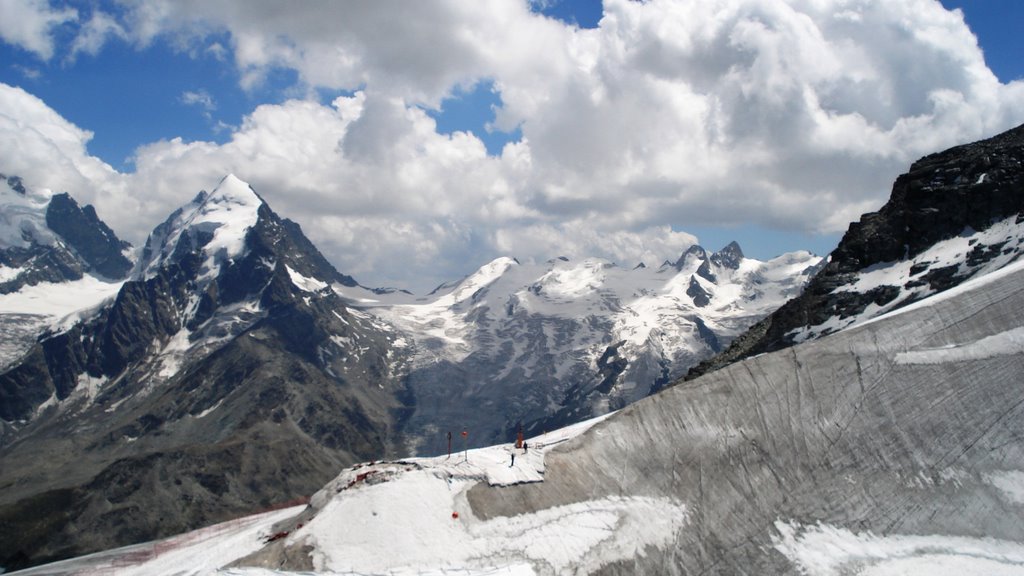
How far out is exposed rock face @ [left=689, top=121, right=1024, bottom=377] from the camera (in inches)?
3184

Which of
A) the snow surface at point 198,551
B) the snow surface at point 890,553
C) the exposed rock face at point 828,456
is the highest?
the snow surface at point 198,551

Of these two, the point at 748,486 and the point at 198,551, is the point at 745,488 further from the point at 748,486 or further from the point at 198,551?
the point at 198,551

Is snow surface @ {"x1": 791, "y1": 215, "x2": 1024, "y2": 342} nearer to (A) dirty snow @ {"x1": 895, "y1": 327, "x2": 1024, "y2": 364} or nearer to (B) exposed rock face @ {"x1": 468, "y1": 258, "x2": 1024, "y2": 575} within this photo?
(A) dirty snow @ {"x1": 895, "y1": 327, "x2": 1024, "y2": 364}

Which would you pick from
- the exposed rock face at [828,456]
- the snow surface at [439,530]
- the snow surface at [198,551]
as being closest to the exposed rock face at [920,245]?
the exposed rock face at [828,456]

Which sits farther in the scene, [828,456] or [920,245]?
[920,245]

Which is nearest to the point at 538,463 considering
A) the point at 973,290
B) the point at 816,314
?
the point at 973,290

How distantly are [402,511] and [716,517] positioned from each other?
12519 mm

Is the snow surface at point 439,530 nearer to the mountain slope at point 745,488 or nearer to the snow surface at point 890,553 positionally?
the mountain slope at point 745,488

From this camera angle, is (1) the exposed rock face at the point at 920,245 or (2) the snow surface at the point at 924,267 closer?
(2) the snow surface at the point at 924,267

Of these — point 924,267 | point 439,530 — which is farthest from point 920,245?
point 439,530

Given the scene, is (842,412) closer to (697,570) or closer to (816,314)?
(697,570)

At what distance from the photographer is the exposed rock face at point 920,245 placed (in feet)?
265

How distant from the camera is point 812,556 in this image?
29062 millimetres

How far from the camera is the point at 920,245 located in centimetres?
9250
